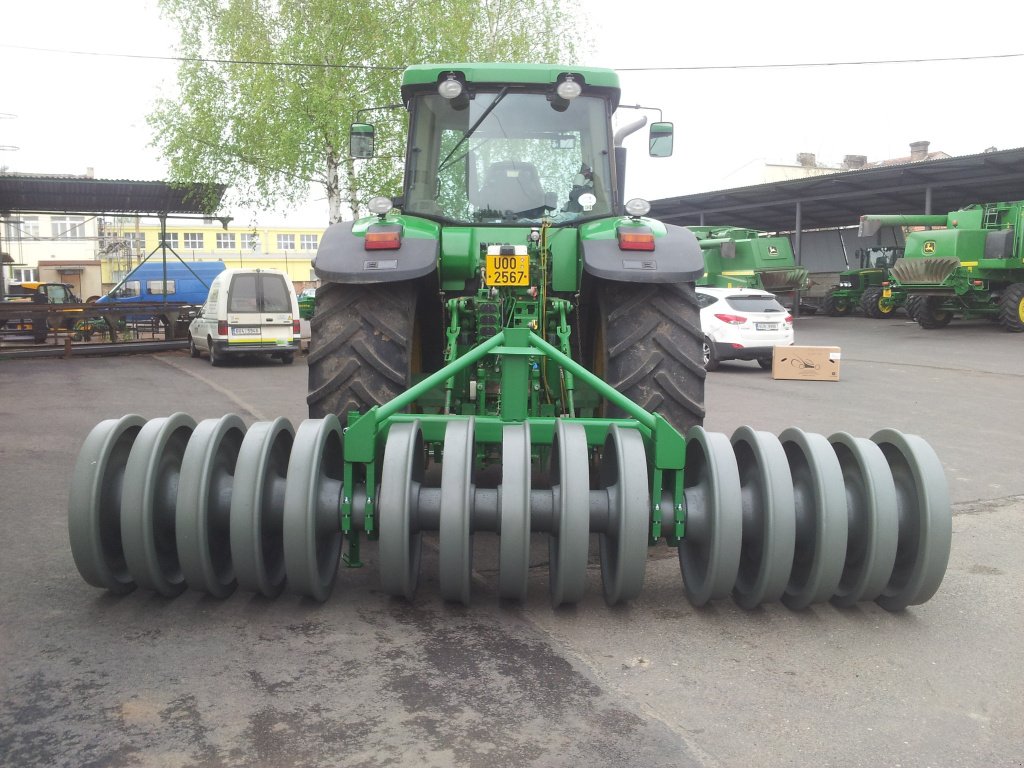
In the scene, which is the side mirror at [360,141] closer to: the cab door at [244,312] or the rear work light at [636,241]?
the rear work light at [636,241]

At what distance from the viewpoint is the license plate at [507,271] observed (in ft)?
16.3

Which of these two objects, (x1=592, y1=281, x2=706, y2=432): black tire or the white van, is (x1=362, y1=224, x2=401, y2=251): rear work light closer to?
(x1=592, y1=281, x2=706, y2=432): black tire

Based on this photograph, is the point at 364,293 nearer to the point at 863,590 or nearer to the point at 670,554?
the point at 670,554

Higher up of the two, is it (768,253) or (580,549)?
(768,253)

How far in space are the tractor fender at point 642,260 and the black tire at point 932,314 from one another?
71.4 feet

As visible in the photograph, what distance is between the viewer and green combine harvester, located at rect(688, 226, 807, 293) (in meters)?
26.9

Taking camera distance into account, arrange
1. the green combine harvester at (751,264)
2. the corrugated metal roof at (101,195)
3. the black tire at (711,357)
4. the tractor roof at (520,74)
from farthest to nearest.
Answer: the green combine harvester at (751,264) → the corrugated metal roof at (101,195) → the black tire at (711,357) → the tractor roof at (520,74)

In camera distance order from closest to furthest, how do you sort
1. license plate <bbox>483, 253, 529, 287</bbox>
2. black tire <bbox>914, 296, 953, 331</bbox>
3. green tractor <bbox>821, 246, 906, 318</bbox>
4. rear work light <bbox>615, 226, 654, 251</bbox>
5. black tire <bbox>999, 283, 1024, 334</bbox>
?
license plate <bbox>483, 253, 529, 287</bbox>
rear work light <bbox>615, 226, 654, 251</bbox>
black tire <bbox>999, 283, 1024, 334</bbox>
black tire <bbox>914, 296, 953, 331</bbox>
green tractor <bbox>821, 246, 906, 318</bbox>

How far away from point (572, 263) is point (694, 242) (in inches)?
28.4

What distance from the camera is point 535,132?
19.4 ft

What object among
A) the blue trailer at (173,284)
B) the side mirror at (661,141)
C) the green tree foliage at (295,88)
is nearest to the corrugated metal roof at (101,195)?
the green tree foliage at (295,88)

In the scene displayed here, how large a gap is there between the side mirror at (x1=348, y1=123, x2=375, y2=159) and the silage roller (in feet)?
10.4

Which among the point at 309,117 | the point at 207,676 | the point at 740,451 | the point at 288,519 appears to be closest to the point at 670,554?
the point at 740,451

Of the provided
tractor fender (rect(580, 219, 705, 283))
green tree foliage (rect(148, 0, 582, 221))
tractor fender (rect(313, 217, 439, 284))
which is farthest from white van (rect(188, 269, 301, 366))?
tractor fender (rect(580, 219, 705, 283))
